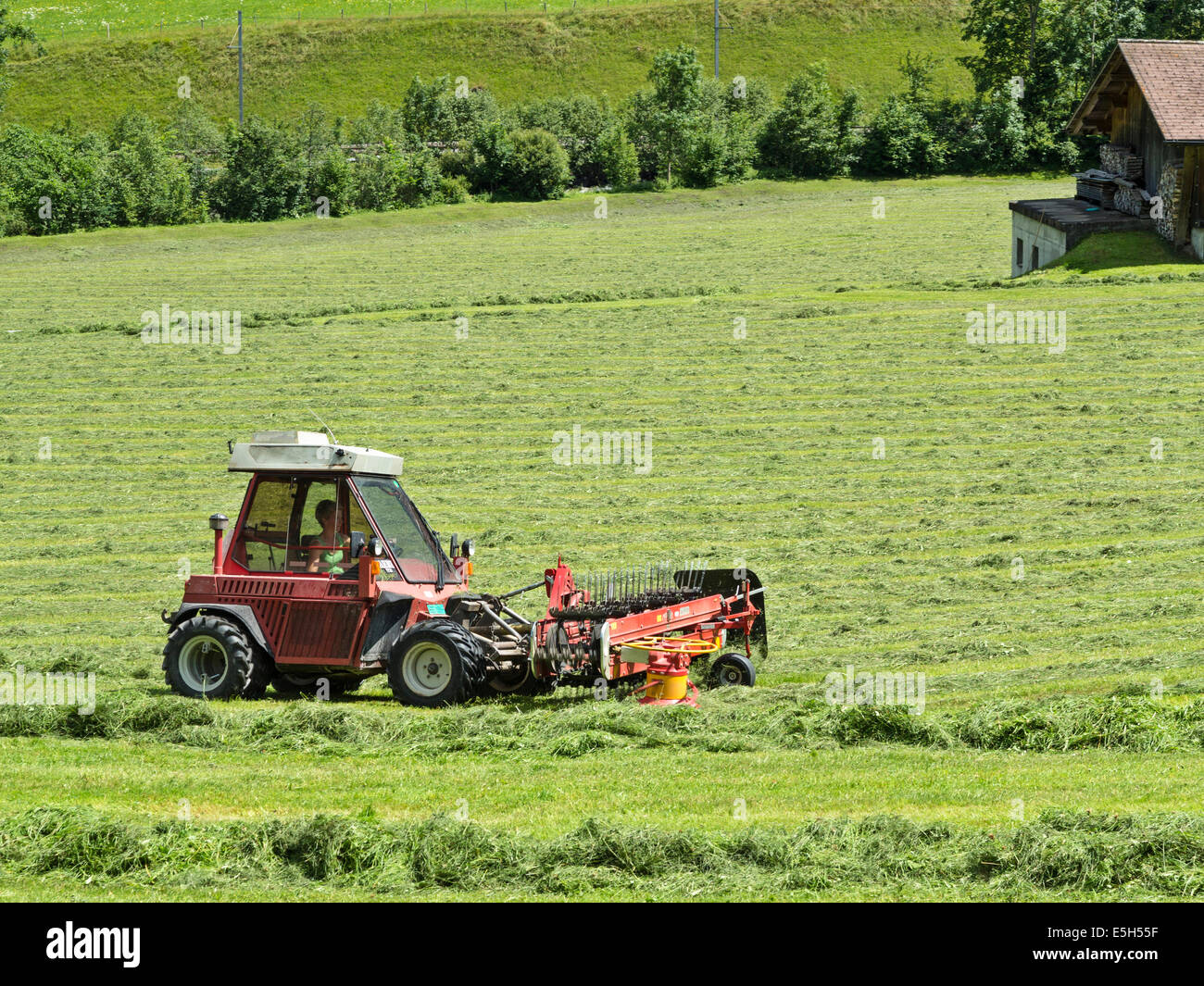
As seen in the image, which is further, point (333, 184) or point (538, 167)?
point (538, 167)

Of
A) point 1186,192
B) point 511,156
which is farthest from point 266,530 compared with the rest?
point 511,156

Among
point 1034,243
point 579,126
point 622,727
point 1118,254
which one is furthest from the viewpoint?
point 579,126

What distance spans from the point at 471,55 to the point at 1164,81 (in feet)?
261

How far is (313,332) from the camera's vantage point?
3638 centimetres

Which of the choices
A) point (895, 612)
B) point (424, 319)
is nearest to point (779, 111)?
point (424, 319)

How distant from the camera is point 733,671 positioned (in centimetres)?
Result: 1423

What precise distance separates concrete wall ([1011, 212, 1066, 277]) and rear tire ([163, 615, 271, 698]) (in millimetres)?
30967

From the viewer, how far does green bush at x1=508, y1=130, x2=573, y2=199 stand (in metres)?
61.9

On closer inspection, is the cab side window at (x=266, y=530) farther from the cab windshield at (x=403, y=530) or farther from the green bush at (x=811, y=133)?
the green bush at (x=811, y=133)

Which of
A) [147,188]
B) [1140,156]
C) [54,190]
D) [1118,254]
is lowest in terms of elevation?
[1118,254]

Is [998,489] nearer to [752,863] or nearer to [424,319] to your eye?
[752,863]

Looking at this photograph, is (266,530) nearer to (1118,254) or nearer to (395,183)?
(1118,254)

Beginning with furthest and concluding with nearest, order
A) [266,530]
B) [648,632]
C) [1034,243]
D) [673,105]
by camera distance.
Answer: [673,105] → [1034,243] → [266,530] → [648,632]

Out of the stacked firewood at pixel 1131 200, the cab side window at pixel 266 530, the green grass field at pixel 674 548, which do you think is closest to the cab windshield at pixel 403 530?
the cab side window at pixel 266 530
